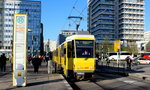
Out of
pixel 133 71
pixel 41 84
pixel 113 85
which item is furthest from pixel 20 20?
pixel 133 71

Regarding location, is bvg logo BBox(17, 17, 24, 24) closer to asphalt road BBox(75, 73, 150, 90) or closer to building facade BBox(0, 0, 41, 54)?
asphalt road BBox(75, 73, 150, 90)

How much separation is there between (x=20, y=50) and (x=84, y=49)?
5.65 meters

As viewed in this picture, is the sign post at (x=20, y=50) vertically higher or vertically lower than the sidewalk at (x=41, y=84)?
higher

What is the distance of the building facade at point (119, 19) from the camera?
125 metres

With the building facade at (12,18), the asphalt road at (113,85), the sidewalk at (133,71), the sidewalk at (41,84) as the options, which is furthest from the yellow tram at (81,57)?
the building facade at (12,18)

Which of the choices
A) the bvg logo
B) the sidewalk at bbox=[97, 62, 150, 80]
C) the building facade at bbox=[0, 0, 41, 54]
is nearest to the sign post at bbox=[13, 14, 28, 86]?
the bvg logo

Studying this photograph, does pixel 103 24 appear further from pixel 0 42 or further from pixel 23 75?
pixel 23 75

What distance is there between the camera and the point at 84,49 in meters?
17.2

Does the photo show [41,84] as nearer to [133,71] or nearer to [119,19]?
[133,71]

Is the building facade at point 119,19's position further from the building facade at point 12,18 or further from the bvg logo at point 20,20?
the bvg logo at point 20,20

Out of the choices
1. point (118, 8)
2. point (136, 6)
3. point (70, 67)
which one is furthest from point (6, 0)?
point (70, 67)

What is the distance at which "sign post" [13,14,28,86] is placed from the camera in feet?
42.2

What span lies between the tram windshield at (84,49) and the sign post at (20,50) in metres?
5.11

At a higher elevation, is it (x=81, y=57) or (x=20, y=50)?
Result: (x=20, y=50)
